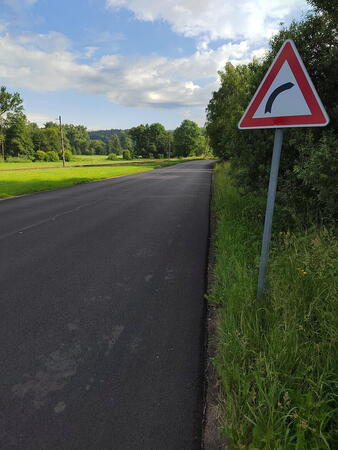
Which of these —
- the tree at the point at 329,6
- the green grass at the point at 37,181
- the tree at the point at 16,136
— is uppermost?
the tree at the point at 16,136

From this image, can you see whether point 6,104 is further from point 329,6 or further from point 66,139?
point 329,6

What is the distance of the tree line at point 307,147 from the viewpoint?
4.00 metres

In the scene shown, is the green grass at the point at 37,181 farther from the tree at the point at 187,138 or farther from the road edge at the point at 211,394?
the tree at the point at 187,138

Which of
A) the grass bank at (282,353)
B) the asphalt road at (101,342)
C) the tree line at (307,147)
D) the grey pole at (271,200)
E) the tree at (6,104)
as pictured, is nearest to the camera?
the grass bank at (282,353)

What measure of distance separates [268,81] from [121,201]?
32.3 feet

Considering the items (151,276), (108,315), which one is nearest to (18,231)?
(151,276)

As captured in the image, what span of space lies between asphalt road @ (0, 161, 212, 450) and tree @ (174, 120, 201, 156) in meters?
99.6

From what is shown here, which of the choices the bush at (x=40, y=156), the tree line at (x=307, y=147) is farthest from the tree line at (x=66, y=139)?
the tree line at (x=307, y=147)

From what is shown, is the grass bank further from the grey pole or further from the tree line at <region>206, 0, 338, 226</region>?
the tree line at <region>206, 0, 338, 226</region>

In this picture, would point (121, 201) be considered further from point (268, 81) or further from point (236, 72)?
point (236, 72)

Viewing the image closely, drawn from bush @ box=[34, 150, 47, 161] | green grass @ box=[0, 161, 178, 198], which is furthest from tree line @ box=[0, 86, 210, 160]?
green grass @ box=[0, 161, 178, 198]

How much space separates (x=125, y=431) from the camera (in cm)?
187

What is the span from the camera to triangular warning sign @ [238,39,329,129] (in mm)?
2289

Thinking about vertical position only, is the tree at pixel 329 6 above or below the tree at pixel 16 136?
below
